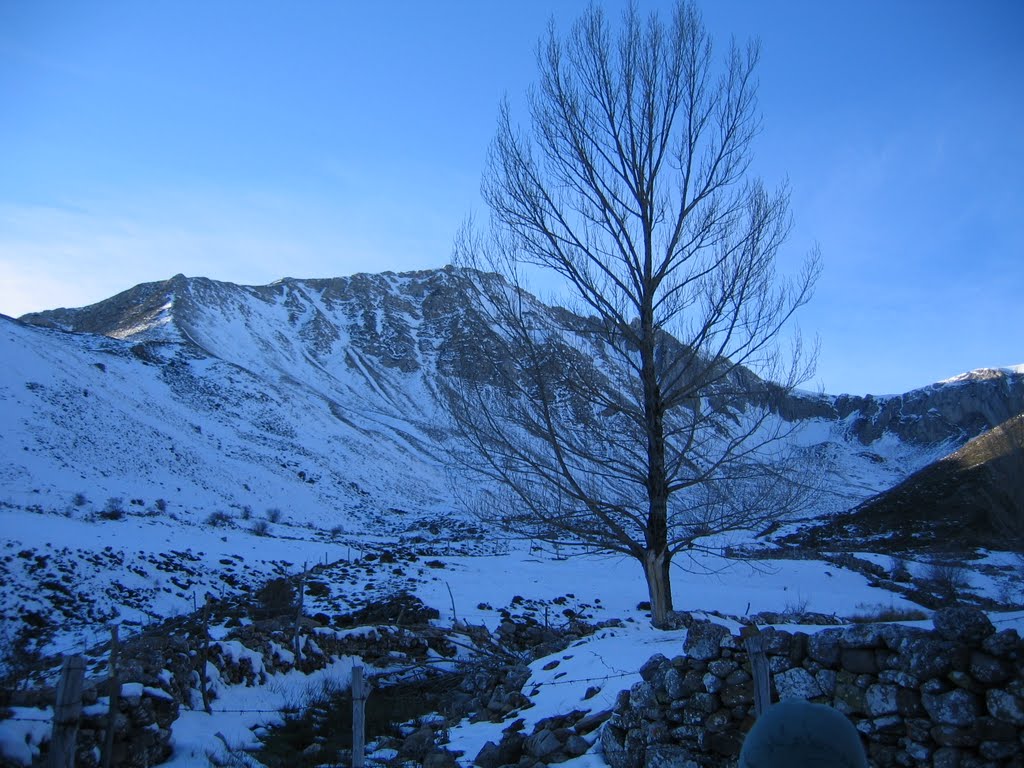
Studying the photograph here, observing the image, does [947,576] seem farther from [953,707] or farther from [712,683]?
[953,707]

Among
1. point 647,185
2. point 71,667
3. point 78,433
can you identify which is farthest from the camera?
point 78,433

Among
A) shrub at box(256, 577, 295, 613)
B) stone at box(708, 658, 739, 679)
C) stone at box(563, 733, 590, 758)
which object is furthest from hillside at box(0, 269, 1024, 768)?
stone at box(708, 658, 739, 679)

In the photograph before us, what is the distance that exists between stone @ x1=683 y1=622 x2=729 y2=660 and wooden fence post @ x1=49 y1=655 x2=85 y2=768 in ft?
14.8

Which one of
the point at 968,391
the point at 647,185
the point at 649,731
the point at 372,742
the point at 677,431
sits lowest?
the point at 372,742

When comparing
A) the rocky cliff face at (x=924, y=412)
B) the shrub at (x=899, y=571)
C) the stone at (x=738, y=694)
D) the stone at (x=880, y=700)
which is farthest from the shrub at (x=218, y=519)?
the rocky cliff face at (x=924, y=412)

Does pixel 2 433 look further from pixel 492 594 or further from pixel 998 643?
pixel 998 643

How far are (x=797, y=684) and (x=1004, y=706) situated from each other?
4.32 ft

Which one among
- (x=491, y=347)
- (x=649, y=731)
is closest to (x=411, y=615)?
(x=491, y=347)

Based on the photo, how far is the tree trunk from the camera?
8719mm

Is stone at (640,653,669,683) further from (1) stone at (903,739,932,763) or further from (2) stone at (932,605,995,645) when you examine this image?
(2) stone at (932,605,995,645)

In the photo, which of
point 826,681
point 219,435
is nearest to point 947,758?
point 826,681

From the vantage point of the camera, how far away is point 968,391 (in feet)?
438

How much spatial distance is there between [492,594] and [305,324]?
100384mm

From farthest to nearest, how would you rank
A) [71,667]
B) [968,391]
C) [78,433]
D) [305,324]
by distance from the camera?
[968,391] < [305,324] < [78,433] < [71,667]
